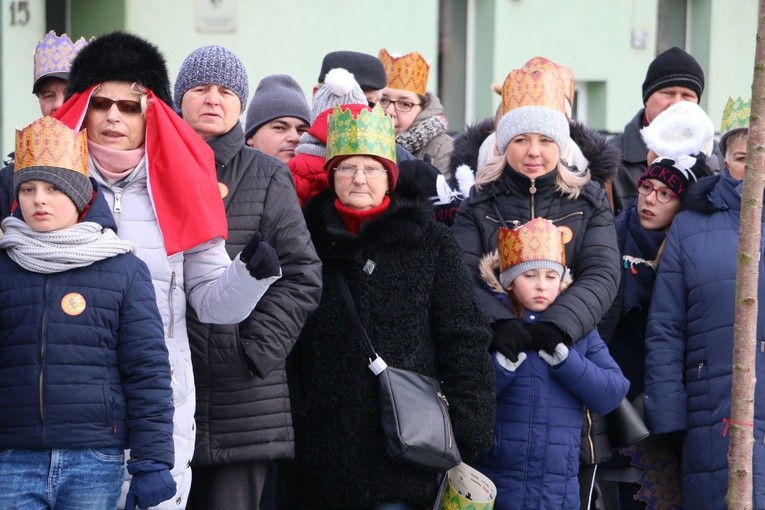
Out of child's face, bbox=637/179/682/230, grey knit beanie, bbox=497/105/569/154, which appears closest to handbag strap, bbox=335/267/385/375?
grey knit beanie, bbox=497/105/569/154

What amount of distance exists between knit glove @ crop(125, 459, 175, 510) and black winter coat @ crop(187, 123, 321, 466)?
1.72ft

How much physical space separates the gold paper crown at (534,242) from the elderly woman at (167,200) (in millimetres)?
1285

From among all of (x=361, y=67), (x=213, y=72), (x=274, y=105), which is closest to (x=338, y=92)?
(x=274, y=105)

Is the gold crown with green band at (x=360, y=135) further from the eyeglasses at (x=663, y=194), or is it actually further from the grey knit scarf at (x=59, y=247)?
the eyeglasses at (x=663, y=194)

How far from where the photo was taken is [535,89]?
241 inches

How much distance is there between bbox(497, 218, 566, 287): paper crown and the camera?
5.59m

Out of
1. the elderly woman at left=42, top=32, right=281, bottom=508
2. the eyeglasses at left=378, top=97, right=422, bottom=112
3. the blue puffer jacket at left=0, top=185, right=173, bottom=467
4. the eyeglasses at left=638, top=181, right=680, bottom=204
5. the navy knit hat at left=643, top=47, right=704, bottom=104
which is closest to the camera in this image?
the blue puffer jacket at left=0, top=185, right=173, bottom=467

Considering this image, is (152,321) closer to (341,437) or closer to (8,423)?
(8,423)

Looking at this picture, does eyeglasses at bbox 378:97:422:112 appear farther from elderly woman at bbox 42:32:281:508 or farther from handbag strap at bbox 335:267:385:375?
elderly woman at bbox 42:32:281:508

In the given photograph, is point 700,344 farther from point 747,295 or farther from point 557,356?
point 747,295

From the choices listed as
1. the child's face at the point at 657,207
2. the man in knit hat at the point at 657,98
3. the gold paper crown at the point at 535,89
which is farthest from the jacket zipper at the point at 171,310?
the man in knit hat at the point at 657,98

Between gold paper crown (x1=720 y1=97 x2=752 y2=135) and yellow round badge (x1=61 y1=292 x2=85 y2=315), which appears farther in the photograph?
gold paper crown (x1=720 y1=97 x2=752 y2=135)

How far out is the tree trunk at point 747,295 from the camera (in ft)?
14.5

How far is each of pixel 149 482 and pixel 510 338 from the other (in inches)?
65.0
